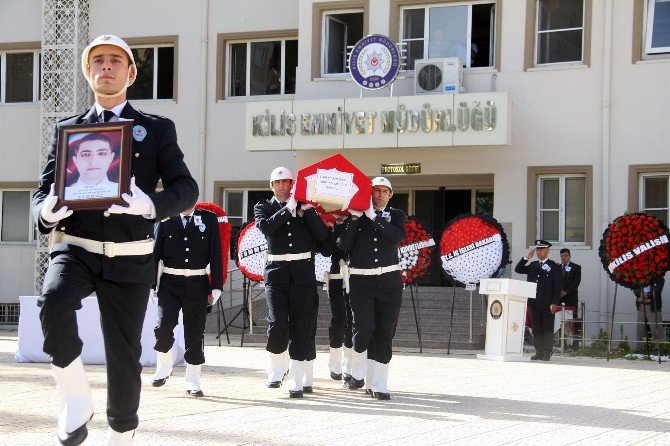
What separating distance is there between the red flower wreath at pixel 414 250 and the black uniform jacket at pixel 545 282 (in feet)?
7.52

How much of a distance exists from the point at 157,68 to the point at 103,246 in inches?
883

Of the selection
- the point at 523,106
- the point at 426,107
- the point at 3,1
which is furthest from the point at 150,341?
the point at 3,1

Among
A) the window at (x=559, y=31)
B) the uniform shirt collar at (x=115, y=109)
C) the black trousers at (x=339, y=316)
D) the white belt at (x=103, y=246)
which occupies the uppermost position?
the window at (x=559, y=31)

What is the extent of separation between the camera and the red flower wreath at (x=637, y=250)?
59.2 feet

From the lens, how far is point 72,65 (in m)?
27.6

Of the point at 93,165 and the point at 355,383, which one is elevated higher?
the point at 93,165

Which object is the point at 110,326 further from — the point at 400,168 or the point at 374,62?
the point at 400,168

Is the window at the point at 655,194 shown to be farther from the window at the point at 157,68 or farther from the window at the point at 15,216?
the window at the point at 15,216

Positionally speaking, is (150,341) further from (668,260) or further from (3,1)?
(3,1)

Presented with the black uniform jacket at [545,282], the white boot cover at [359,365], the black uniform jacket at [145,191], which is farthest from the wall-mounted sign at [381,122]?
the black uniform jacket at [145,191]

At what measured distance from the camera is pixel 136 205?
5902mm

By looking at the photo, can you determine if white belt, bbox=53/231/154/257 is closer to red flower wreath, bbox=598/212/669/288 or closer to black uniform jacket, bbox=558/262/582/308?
red flower wreath, bbox=598/212/669/288

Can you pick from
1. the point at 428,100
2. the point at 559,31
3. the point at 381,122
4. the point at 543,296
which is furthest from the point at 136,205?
the point at 559,31

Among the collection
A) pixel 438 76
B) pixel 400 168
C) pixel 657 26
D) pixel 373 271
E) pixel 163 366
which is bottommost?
pixel 163 366
